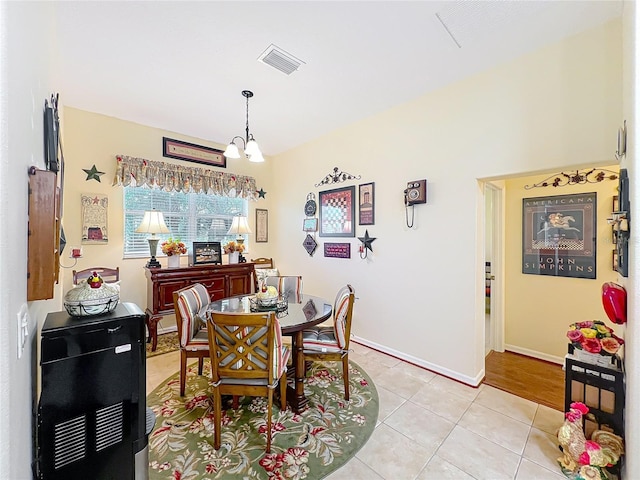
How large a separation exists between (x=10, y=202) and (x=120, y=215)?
344cm

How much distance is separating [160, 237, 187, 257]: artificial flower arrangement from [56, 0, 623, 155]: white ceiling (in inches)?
68.1

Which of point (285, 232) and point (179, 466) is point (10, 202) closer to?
point (179, 466)

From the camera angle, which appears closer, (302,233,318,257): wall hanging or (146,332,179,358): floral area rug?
(146,332,179,358): floral area rug

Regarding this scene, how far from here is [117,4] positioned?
1.81 metres

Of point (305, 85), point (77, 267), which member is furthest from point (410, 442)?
point (77, 267)

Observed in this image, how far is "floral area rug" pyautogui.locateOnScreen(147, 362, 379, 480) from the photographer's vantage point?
166 centimetres

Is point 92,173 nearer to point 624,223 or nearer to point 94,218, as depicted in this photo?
point 94,218

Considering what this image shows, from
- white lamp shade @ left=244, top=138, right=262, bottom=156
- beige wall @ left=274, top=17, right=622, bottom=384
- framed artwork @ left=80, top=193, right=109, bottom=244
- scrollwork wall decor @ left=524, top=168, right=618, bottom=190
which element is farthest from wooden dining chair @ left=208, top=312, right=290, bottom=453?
scrollwork wall decor @ left=524, top=168, right=618, bottom=190

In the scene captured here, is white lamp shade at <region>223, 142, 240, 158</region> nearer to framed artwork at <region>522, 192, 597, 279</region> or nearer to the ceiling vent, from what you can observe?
the ceiling vent

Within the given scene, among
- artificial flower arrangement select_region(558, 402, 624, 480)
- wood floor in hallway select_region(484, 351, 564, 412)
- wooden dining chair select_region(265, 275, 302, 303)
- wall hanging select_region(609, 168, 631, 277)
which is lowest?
wood floor in hallway select_region(484, 351, 564, 412)

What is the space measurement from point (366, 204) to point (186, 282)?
8.65 feet

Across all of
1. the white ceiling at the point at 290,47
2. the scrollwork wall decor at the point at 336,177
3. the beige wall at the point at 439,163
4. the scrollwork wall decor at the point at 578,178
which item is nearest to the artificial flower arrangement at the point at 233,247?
the beige wall at the point at 439,163

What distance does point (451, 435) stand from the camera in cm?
196

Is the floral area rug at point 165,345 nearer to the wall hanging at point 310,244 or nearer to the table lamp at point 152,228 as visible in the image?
the table lamp at point 152,228
